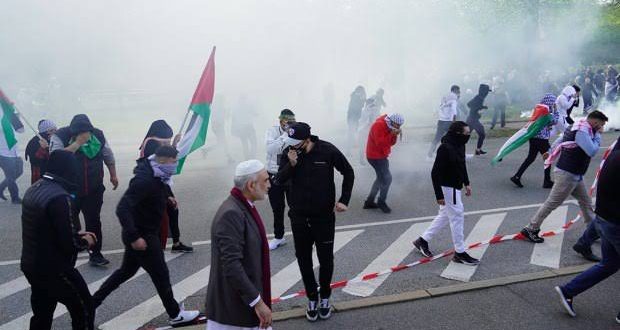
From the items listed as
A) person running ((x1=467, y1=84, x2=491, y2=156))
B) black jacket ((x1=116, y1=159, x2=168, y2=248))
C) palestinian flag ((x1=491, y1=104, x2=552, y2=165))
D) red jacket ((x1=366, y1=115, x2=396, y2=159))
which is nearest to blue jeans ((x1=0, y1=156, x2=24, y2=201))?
black jacket ((x1=116, y1=159, x2=168, y2=248))

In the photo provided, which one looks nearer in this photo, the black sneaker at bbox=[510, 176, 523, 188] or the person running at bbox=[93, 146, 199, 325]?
the person running at bbox=[93, 146, 199, 325]

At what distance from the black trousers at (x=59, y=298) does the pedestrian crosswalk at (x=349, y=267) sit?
0.64 meters

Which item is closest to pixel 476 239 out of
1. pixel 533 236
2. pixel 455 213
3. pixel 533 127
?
pixel 533 236

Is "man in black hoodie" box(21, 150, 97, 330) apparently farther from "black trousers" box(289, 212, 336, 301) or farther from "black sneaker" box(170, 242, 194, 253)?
"black sneaker" box(170, 242, 194, 253)

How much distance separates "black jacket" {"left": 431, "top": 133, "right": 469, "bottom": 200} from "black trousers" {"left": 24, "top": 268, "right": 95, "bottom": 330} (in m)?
3.32

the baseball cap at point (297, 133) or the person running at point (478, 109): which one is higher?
the baseball cap at point (297, 133)

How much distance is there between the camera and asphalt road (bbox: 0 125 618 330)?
180 inches

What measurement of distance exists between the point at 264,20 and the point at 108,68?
4495 millimetres

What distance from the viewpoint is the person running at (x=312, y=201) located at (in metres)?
3.94

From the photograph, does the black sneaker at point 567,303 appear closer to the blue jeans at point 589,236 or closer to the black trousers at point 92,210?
the blue jeans at point 589,236

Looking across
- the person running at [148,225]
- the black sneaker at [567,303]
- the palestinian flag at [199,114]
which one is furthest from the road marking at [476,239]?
the palestinian flag at [199,114]

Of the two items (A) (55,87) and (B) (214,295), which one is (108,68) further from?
(B) (214,295)

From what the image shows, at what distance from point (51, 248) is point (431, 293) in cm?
305

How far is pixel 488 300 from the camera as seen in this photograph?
4336 mm
